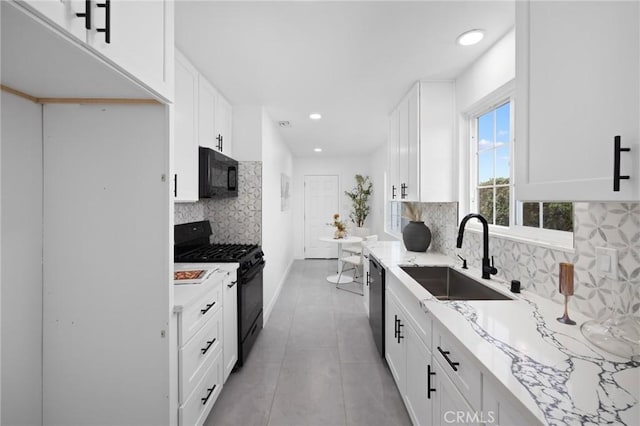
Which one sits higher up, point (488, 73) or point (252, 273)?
point (488, 73)

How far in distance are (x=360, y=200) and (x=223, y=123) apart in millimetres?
4119

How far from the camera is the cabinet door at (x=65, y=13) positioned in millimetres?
661

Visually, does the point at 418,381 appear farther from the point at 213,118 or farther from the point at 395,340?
the point at 213,118

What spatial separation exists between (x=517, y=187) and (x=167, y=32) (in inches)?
64.9

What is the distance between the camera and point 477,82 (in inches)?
81.1

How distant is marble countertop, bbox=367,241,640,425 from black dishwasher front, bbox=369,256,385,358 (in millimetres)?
977

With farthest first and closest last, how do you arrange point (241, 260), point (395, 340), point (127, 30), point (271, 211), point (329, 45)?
point (271, 211) → point (241, 260) → point (395, 340) → point (329, 45) → point (127, 30)

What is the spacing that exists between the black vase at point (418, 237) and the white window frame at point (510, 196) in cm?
44

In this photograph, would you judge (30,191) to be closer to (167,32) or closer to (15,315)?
(15,315)

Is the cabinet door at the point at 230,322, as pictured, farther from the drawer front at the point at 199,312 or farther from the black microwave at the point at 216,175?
the black microwave at the point at 216,175

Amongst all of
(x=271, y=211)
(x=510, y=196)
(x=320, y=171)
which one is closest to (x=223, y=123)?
(x=271, y=211)

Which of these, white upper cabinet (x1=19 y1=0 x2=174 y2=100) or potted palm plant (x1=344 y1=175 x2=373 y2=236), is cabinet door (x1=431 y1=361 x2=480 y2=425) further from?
potted palm plant (x1=344 y1=175 x2=373 y2=236)

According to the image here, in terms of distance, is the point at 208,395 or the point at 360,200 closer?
the point at 208,395

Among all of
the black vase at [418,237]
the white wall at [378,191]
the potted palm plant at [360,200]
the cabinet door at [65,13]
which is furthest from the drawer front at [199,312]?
the potted palm plant at [360,200]
